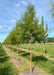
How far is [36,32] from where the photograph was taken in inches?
256

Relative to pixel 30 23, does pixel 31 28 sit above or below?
below

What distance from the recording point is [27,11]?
667cm

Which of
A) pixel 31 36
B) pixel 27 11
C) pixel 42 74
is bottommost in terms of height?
pixel 42 74

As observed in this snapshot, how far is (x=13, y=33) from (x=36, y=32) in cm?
596

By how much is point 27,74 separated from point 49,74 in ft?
5.50

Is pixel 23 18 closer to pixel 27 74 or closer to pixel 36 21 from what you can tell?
pixel 36 21

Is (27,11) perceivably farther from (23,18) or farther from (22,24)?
(22,24)

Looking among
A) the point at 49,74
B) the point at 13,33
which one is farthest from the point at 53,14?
the point at 13,33

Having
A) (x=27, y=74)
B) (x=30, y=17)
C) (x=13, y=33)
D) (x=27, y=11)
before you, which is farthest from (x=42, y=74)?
(x=13, y=33)

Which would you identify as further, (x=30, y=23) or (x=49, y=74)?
(x=30, y=23)

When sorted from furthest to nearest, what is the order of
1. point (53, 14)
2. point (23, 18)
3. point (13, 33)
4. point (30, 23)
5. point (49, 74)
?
point (13, 33), point (23, 18), point (30, 23), point (49, 74), point (53, 14)

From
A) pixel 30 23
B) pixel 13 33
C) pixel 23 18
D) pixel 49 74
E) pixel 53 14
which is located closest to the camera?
pixel 53 14

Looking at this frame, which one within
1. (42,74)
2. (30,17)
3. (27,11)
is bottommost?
(42,74)

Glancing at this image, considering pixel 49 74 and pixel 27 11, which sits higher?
pixel 27 11
